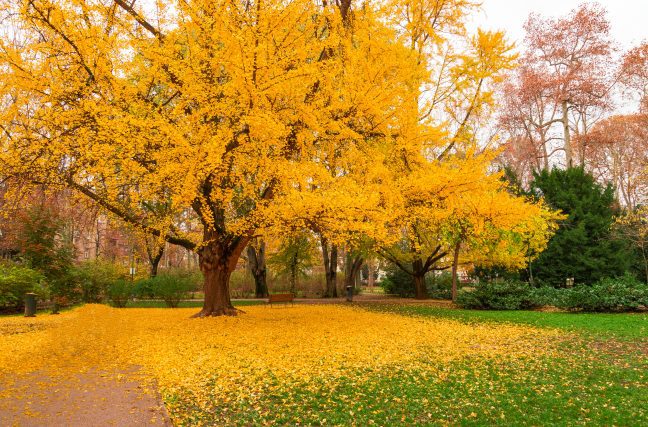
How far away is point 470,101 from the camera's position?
18.2 meters

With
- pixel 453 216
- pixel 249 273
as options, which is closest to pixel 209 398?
pixel 453 216

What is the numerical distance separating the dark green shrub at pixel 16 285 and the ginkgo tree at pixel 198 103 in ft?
23.5

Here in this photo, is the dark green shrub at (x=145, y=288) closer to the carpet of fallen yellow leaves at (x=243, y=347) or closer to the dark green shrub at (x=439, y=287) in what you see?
the carpet of fallen yellow leaves at (x=243, y=347)

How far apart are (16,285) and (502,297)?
19.5 meters

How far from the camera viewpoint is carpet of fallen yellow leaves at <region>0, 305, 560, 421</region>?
7594 millimetres

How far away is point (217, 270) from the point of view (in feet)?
51.3

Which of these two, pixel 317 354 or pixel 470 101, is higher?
pixel 470 101

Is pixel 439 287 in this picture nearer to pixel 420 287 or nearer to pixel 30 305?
pixel 420 287

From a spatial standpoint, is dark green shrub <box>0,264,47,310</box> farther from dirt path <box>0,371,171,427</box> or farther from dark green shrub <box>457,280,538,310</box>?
dark green shrub <box>457,280,538,310</box>

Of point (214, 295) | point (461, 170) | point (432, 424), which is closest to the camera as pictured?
point (432, 424)

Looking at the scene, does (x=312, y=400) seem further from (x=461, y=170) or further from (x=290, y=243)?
(x=290, y=243)

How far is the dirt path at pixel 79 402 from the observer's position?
5219mm

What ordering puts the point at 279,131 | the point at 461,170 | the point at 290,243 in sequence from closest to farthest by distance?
1. the point at 279,131
2. the point at 461,170
3. the point at 290,243

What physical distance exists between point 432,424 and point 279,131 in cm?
778
